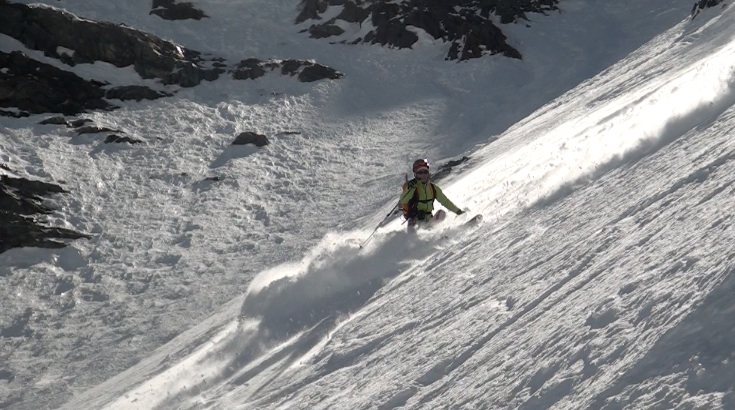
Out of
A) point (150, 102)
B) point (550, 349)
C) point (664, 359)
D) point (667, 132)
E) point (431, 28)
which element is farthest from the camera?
point (431, 28)

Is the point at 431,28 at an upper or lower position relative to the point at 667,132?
upper

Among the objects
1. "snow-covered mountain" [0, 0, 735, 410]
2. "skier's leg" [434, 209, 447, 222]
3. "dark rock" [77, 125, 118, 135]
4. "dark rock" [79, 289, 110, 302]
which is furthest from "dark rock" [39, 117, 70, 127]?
"skier's leg" [434, 209, 447, 222]

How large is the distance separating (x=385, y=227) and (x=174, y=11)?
73.6ft

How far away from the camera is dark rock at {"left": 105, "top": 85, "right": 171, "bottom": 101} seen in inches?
1085

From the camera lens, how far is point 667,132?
10164 millimetres

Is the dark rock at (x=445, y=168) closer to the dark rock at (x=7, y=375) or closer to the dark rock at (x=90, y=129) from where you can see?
the dark rock at (x=90, y=129)

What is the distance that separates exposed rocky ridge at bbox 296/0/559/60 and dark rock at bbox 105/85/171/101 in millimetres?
8515

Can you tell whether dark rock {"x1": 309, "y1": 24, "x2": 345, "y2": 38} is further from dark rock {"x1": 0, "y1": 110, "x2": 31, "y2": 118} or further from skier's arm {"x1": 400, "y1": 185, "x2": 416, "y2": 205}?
skier's arm {"x1": 400, "y1": 185, "x2": 416, "y2": 205}

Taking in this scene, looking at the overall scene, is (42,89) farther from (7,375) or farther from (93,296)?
(7,375)

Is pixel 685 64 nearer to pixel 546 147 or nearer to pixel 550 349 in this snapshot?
pixel 546 147

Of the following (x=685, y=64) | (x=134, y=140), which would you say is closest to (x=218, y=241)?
(x=134, y=140)

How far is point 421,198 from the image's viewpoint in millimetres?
13234

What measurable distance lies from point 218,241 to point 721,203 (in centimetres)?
1548

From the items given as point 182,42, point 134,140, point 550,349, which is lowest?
point 550,349
